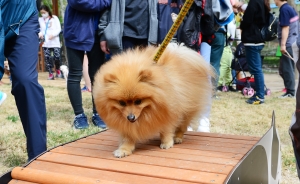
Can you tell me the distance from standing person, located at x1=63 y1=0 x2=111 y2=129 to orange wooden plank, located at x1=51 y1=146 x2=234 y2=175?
1719mm

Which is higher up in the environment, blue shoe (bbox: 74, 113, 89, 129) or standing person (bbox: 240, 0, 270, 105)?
standing person (bbox: 240, 0, 270, 105)

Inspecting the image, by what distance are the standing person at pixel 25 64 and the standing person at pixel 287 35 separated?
16.0 feet

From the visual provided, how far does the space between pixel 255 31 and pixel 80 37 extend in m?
3.45

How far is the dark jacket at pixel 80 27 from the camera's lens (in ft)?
13.0

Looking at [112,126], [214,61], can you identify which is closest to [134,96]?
[112,126]

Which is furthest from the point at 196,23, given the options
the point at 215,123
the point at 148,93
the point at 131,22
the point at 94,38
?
the point at 215,123

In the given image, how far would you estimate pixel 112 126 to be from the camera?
2.43m

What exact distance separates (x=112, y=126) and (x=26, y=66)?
778 millimetres

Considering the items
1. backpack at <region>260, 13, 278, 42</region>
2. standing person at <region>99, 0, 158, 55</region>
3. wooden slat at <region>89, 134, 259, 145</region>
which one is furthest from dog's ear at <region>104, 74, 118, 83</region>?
backpack at <region>260, 13, 278, 42</region>

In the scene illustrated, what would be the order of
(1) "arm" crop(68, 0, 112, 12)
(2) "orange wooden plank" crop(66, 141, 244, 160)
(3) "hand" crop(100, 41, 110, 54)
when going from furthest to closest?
(3) "hand" crop(100, 41, 110, 54) < (1) "arm" crop(68, 0, 112, 12) < (2) "orange wooden plank" crop(66, 141, 244, 160)

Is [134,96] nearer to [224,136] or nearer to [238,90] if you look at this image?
[224,136]

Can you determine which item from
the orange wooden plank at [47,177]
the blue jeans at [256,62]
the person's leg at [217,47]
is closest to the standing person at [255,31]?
the blue jeans at [256,62]

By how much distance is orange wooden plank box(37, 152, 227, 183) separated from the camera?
6.34ft

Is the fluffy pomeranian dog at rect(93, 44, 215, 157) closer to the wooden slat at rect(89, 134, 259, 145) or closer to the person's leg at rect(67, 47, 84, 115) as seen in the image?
the wooden slat at rect(89, 134, 259, 145)
